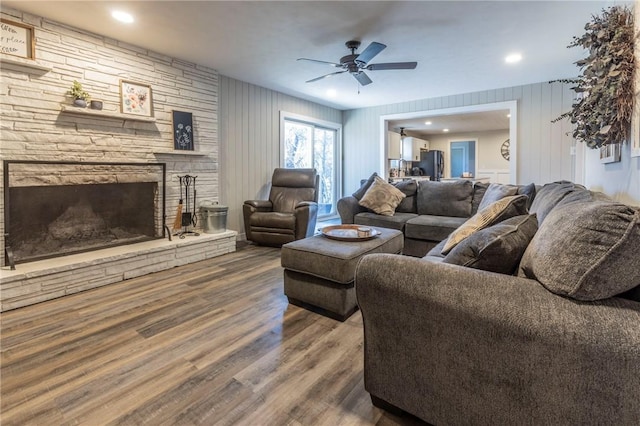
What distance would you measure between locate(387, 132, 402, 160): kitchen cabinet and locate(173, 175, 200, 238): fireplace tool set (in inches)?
165

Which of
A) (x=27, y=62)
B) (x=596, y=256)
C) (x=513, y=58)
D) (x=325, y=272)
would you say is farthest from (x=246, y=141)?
(x=596, y=256)

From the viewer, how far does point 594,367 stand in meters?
0.88

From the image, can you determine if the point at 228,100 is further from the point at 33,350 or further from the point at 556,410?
the point at 556,410

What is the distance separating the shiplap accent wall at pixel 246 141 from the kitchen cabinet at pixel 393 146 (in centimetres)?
233

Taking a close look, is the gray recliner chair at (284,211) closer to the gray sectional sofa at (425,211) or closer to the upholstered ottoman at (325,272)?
the gray sectional sofa at (425,211)

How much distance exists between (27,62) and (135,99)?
0.93m

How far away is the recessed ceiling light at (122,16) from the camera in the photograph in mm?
2741

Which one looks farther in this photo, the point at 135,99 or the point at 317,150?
the point at 317,150

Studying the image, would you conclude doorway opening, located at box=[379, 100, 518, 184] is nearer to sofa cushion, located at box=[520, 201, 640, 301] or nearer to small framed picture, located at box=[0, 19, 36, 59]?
sofa cushion, located at box=[520, 201, 640, 301]

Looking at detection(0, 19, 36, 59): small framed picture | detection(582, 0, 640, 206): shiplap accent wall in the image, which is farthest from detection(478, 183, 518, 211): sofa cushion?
detection(0, 19, 36, 59): small framed picture

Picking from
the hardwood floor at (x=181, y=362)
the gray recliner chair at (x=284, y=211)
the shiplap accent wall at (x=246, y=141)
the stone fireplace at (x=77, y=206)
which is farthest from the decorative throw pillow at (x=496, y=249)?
the shiplap accent wall at (x=246, y=141)

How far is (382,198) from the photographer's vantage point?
4.24 metres

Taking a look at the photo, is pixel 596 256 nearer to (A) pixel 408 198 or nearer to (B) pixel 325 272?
(B) pixel 325 272

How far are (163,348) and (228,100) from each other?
12.2ft
